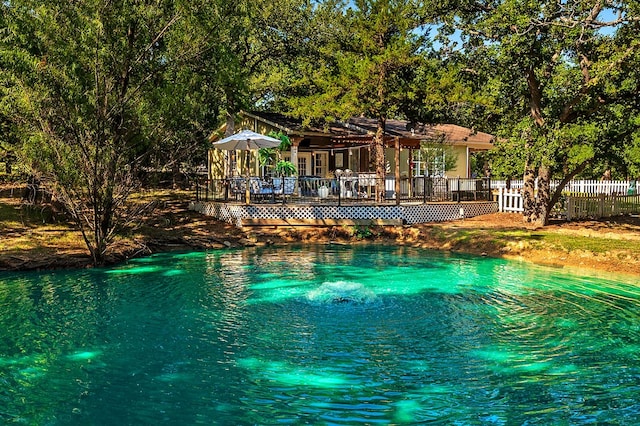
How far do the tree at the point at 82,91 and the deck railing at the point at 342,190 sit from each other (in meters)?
6.62

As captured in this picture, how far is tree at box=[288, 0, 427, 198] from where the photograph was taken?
18672mm

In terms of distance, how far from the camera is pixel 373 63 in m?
18.5

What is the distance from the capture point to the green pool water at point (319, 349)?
520cm

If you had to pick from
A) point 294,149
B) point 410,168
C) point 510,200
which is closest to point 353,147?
point 294,149

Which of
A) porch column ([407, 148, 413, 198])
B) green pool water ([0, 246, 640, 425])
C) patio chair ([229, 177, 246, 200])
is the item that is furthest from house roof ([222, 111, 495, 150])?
green pool water ([0, 246, 640, 425])

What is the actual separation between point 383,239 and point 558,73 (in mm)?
8442

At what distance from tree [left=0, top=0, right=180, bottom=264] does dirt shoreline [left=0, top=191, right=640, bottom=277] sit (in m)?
1.55

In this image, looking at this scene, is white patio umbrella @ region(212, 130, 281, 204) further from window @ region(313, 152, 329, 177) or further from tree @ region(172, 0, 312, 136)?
window @ region(313, 152, 329, 177)

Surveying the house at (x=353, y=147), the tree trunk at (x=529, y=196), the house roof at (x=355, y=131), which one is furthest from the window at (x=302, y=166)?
the tree trunk at (x=529, y=196)

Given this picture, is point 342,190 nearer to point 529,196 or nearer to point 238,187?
point 238,187

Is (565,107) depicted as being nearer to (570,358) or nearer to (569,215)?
(569,215)

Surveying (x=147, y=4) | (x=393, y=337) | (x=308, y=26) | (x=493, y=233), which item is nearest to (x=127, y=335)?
(x=393, y=337)

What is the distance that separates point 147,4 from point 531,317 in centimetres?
1308

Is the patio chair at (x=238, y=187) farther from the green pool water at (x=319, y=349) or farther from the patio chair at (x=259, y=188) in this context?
the green pool water at (x=319, y=349)
